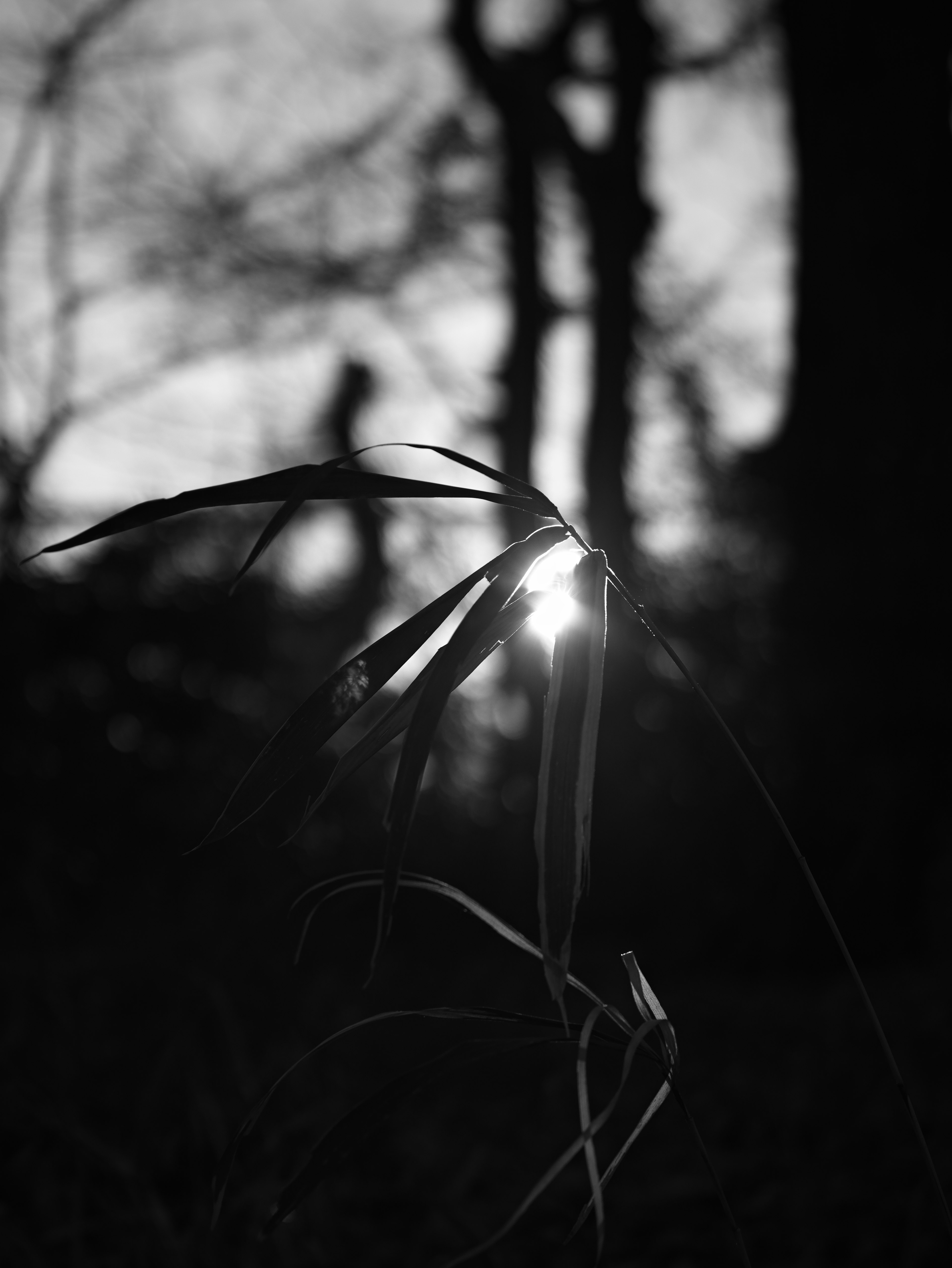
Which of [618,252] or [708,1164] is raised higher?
[618,252]

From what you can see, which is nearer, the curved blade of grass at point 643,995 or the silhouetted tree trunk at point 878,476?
the curved blade of grass at point 643,995

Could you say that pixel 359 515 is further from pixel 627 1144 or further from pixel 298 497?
pixel 627 1144

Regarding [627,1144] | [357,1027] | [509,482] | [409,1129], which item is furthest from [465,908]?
[409,1129]

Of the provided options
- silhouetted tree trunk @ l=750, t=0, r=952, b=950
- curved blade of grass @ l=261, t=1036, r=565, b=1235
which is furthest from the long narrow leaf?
silhouetted tree trunk @ l=750, t=0, r=952, b=950

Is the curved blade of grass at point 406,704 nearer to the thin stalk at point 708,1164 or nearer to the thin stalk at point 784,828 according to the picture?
the thin stalk at point 784,828

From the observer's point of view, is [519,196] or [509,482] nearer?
[509,482]

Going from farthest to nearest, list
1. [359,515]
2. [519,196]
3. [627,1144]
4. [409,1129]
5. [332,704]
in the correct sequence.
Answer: [359,515] < [519,196] < [409,1129] < [332,704] < [627,1144]

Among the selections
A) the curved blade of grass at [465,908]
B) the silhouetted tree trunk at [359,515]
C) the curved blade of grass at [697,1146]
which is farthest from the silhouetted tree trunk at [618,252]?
the curved blade of grass at [697,1146]

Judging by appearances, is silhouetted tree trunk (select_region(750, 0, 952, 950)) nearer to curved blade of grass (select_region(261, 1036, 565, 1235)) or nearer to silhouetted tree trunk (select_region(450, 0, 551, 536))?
silhouetted tree trunk (select_region(450, 0, 551, 536))
